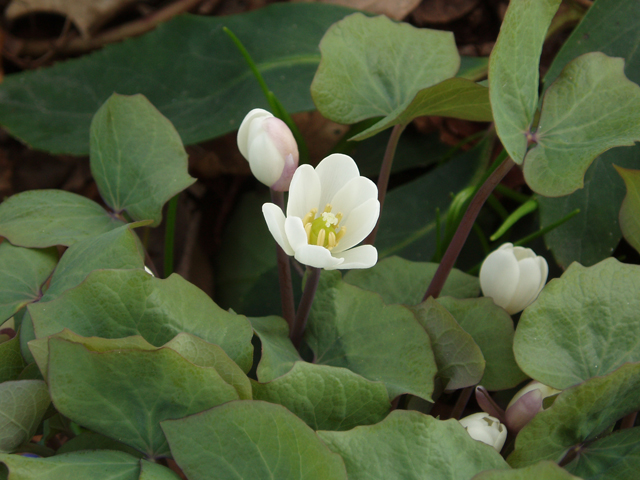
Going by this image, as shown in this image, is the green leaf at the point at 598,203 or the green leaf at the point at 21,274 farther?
the green leaf at the point at 598,203

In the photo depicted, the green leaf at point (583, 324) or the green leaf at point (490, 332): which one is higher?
the green leaf at point (583, 324)

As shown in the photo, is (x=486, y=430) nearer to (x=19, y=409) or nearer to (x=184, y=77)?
(x=19, y=409)

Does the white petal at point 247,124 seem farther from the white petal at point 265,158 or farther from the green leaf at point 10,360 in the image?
the green leaf at point 10,360

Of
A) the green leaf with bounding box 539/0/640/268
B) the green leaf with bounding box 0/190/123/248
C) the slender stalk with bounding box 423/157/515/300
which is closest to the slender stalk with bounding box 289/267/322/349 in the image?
the slender stalk with bounding box 423/157/515/300

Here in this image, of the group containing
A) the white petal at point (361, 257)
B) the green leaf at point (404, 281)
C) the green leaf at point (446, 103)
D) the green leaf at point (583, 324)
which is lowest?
the green leaf at point (404, 281)

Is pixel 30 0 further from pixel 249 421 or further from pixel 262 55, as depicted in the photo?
pixel 249 421

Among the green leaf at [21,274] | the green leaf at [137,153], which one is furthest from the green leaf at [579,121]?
the green leaf at [21,274]

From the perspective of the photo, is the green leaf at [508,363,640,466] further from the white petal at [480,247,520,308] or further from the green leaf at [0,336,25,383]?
the green leaf at [0,336,25,383]
